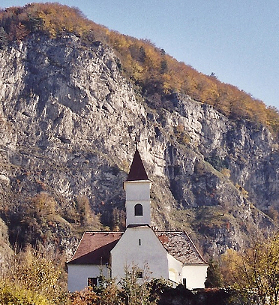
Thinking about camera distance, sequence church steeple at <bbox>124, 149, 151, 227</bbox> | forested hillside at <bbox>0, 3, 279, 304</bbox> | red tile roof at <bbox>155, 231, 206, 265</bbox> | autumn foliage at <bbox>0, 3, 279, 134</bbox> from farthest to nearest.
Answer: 1. autumn foliage at <bbox>0, 3, 279, 134</bbox>
2. forested hillside at <bbox>0, 3, 279, 304</bbox>
3. red tile roof at <bbox>155, 231, 206, 265</bbox>
4. church steeple at <bbox>124, 149, 151, 227</bbox>

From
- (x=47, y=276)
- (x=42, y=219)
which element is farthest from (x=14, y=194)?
(x=47, y=276)

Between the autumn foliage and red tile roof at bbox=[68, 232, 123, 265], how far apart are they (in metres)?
70.9

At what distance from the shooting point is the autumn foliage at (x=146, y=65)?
367ft

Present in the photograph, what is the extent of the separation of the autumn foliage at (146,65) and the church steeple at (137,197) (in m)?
71.3

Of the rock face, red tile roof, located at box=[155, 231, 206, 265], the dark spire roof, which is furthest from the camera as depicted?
the rock face

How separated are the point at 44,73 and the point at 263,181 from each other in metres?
56.9

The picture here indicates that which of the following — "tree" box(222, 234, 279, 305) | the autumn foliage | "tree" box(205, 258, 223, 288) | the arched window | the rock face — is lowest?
"tree" box(205, 258, 223, 288)

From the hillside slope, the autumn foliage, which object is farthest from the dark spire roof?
the autumn foliage

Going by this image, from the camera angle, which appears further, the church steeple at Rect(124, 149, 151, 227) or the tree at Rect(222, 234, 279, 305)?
the church steeple at Rect(124, 149, 151, 227)

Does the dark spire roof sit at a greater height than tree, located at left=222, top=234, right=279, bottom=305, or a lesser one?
greater

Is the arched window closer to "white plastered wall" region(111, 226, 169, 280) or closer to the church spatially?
the church

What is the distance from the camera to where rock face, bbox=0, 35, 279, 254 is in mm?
87375

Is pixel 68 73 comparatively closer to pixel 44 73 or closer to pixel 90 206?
pixel 44 73

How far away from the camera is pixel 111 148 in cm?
9631
